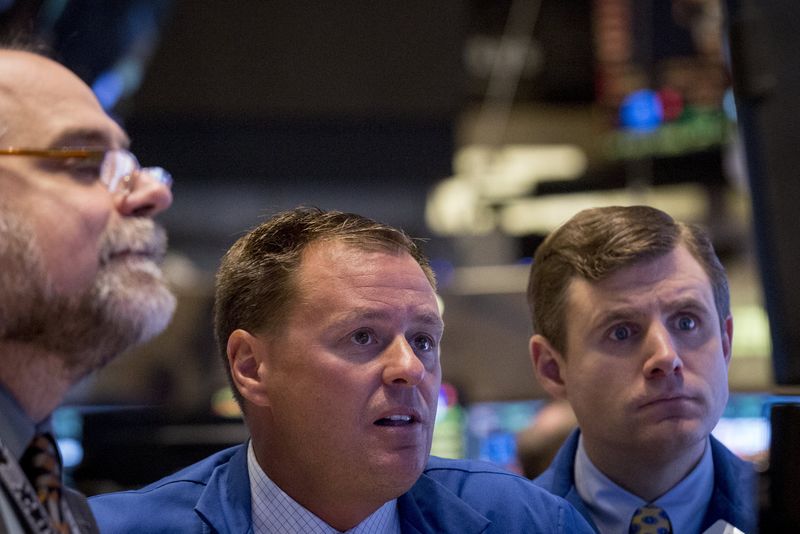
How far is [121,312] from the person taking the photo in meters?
1.58

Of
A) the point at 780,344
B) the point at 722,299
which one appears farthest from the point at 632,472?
the point at 780,344

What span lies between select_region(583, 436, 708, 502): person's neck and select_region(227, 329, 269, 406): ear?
65 centimetres

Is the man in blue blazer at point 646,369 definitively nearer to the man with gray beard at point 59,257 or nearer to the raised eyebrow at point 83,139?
the man with gray beard at point 59,257

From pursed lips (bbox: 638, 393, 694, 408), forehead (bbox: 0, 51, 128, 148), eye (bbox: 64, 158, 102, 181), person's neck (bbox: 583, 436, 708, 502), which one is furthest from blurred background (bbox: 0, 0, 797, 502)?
pursed lips (bbox: 638, 393, 694, 408)

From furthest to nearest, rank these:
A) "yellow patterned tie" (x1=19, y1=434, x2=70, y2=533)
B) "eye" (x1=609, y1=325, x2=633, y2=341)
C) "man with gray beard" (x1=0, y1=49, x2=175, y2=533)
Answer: "eye" (x1=609, y1=325, x2=633, y2=341) < "man with gray beard" (x1=0, y1=49, x2=175, y2=533) < "yellow patterned tie" (x1=19, y1=434, x2=70, y2=533)

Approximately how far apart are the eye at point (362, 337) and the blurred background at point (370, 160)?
2.02 metres

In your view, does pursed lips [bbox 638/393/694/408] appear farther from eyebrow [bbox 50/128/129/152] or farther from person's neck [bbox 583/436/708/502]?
eyebrow [bbox 50/128/129/152]

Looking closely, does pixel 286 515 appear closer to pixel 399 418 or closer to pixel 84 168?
pixel 399 418

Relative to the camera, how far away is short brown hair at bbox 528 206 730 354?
1.88 metres

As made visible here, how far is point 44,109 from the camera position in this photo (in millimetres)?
1610

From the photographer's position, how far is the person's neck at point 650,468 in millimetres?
1833

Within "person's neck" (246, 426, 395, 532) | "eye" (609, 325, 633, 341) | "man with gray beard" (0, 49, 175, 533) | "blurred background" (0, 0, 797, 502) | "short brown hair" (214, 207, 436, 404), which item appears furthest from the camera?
"blurred background" (0, 0, 797, 502)

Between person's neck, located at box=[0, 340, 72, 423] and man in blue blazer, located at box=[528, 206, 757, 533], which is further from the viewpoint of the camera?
man in blue blazer, located at box=[528, 206, 757, 533]

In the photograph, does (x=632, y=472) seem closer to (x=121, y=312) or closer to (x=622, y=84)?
(x=121, y=312)
